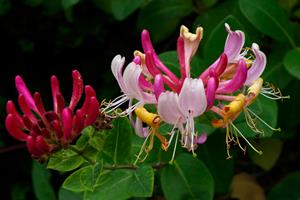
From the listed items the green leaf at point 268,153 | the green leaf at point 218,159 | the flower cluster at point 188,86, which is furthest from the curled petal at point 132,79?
the green leaf at point 268,153

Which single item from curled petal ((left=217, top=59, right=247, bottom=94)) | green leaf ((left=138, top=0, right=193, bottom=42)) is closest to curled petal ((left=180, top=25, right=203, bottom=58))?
curled petal ((left=217, top=59, right=247, bottom=94))

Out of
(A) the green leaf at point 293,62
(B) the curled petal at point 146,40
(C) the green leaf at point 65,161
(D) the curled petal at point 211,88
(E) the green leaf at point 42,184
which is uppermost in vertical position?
(B) the curled petal at point 146,40

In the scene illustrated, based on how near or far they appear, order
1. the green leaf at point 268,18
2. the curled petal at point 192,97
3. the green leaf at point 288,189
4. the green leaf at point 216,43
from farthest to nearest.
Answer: the green leaf at point 288,189 < the green leaf at point 268,18 < the green leaf at point 216,43 < the curled petal at point 192,97

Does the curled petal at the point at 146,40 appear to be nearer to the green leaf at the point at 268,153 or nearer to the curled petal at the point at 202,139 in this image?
the curled petal at the point at 202,139

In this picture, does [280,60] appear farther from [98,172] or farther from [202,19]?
[98,172]

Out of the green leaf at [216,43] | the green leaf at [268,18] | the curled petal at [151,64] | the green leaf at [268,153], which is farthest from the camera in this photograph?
the green leaf at [268,153]

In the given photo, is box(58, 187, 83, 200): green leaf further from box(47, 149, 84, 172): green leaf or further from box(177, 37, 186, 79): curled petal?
box(177, 37, 186, 79): curled petal

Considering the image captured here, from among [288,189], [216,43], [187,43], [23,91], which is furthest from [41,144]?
[288,189]

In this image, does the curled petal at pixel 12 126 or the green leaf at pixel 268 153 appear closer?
the curled petal at pixel 12 126
